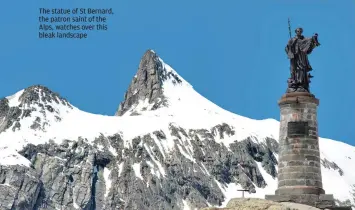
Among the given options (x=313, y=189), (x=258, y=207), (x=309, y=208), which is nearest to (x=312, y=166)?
(x=313, y=189)

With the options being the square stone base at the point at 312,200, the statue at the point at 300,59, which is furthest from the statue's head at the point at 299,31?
the square stone base at the point at 312,200

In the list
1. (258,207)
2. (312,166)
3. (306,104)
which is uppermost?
(306,104)

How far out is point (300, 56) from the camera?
38.2 meters

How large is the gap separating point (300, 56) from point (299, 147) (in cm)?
493

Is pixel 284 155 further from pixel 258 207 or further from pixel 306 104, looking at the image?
pixel 258 207

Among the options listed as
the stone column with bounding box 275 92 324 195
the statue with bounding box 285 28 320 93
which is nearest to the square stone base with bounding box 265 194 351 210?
the stone column with bounding box 275 92 324 195

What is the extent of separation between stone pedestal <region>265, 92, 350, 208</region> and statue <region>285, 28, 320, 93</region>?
0.88 metres

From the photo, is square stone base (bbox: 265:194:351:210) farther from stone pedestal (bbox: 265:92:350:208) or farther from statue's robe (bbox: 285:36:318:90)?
statue's robe (bbox: 285:36:318:90)

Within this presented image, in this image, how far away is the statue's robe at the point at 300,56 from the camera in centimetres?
3791

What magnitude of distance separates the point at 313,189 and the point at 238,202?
5.32 m

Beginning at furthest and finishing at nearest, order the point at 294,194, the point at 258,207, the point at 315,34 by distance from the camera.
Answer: the point at 315,34 → the point at 294,194 → the point at 258,207

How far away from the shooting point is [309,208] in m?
32.7

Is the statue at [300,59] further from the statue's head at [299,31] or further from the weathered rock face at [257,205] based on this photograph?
the weathered rock face at [257,205]

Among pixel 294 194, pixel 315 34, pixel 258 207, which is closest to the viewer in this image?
pixel 258 207
